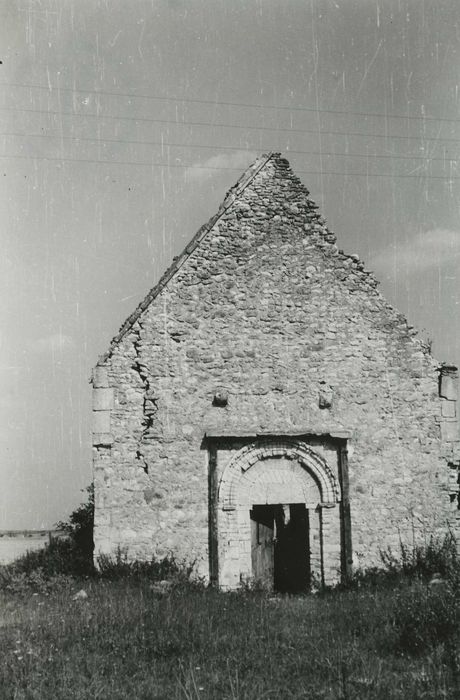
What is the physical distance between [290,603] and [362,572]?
2354mm

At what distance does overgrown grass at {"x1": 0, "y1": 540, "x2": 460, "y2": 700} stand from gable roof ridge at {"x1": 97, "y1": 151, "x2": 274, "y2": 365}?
14.3 feet

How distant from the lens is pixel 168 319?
1267 cm

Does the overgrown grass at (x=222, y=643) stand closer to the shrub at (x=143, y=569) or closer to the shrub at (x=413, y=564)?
the shrub at (x=143, y=569)

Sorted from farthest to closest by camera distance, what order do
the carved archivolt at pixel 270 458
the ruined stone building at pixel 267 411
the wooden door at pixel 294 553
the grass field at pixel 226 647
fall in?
the wooden door at pixel 294 553 → the carved archivolt at pixel 270 458 → the ruined stone building at pixel 267 411 → the grass field at pixel 226 647

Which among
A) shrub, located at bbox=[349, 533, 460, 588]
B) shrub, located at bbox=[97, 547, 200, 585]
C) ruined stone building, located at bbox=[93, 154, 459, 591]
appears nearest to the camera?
shrub, located at bbox=[97, 547, 200, 585]

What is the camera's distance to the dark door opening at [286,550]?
41.7ft

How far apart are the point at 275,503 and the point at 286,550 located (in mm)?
2317

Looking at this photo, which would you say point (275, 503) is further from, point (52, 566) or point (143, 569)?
point (52, 566)

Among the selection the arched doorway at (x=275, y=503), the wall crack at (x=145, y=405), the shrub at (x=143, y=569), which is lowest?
the shrub at (x=143, y=569)

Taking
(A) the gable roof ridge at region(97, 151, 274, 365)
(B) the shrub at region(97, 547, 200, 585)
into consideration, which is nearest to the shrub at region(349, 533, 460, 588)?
(B) the shrub at region(97, 547, 200, 585)

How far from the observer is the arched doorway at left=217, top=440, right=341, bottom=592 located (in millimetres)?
12031

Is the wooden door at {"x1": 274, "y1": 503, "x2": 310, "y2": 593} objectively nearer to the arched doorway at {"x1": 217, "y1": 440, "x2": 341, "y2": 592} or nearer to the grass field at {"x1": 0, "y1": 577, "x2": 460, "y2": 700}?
the arched doorway at {"x1": 217, "y1": 440, "x2": 341, "y2": 592}

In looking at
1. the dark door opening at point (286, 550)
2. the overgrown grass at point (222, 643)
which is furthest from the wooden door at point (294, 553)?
the overgrown grass at point (222, 643)

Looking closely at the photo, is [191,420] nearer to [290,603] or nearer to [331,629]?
[290,603]
